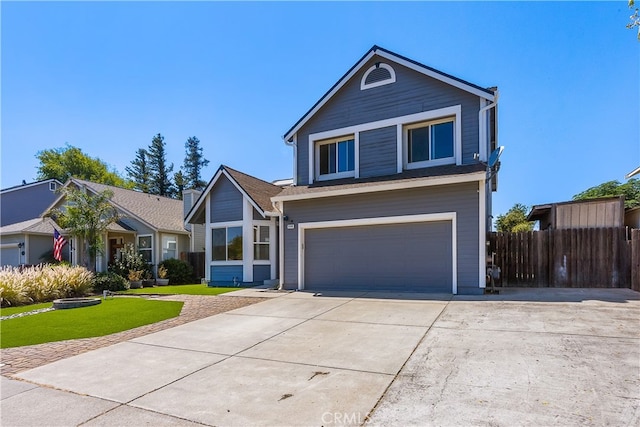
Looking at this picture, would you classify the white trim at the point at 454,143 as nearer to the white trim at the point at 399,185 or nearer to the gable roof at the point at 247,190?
the white trim at the point at 399,185

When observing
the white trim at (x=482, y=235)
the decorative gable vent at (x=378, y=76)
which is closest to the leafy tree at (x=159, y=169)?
the decorative gable vent at (x=378, y=76)

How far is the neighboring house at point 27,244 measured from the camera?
740 inches

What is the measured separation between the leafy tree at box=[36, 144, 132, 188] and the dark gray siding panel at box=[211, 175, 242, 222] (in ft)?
113

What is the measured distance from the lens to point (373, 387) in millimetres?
3818

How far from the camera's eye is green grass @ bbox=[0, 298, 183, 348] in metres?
6.79

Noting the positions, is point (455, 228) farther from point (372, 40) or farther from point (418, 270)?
point (372, 40)

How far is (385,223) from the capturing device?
11.3 m

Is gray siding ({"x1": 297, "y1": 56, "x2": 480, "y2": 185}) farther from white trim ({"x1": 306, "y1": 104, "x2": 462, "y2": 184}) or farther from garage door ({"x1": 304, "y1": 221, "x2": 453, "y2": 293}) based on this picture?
garage door ({"x1": 304, "y1": 221, "x2": 453, "y2": 293})

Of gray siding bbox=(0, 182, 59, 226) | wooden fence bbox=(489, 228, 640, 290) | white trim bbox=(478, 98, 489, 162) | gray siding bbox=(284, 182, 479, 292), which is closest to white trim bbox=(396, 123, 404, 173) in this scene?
gray siding bbox=(284, 182, 479, 292)

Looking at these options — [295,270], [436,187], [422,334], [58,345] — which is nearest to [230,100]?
[295,270]

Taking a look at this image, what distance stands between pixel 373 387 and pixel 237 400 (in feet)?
4.90

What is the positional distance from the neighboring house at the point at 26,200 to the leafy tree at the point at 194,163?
2606cm

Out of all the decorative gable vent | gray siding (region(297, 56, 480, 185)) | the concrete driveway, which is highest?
the decorative gable vent

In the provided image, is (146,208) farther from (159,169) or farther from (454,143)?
(159,169)
